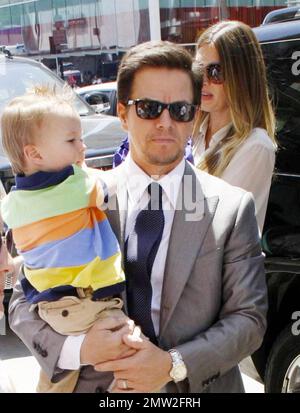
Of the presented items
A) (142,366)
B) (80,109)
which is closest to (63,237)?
(142,366)

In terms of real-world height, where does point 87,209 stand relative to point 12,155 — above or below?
below

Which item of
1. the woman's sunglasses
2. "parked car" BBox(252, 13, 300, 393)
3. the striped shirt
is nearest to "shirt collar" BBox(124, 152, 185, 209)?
the striped shirt

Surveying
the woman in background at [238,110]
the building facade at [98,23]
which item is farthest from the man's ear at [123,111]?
the building facade at [98,23]

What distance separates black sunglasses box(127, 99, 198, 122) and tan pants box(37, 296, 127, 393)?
0.60 metres

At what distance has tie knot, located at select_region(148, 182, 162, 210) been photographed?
1854mm

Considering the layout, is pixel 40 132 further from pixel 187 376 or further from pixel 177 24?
pixel 177 24

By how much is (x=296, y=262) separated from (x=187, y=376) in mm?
1320

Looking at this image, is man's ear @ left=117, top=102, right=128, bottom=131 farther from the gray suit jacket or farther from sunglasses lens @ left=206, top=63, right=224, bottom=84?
sunglasses lens @ left=206, top=63, right=224, bottom=84

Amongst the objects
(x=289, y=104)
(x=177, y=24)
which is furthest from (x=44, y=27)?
(x=289, y=104)

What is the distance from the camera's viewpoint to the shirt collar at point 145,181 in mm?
1843

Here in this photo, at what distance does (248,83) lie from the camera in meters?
2.49

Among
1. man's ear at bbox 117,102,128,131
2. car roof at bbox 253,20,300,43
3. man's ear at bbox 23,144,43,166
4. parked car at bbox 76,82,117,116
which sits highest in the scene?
car roof at bbox 253,20,300,43

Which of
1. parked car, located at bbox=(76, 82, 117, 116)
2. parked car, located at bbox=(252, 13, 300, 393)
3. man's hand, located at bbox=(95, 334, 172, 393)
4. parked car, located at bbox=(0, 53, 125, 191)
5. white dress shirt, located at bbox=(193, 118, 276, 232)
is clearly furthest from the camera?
parked car, located at bbox=(76, 82, 117, 116)

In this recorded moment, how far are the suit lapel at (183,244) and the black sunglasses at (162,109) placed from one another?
0.24m
